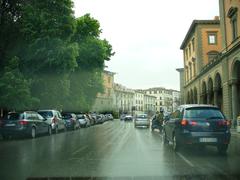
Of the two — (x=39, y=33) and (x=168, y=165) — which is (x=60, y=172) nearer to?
(x=168, y=165)

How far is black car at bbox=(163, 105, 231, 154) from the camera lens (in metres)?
12.2

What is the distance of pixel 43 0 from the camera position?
27.0 metres

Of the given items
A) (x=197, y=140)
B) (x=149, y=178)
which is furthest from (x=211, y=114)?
(x=149, y=178)

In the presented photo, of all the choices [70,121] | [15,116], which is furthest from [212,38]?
[15,116]

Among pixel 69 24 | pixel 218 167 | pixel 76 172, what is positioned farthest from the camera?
pixel 69 24

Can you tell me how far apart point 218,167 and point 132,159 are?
2.72 m

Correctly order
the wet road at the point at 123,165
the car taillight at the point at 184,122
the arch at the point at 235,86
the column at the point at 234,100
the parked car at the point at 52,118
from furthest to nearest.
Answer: the column at the point at 234,100 < the arch at the point at 235,86 < the parked car at the point at 52,118 < the car taillight at the point at 184,122 < the wet road at the point at 123,165

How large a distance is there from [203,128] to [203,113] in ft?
1.99

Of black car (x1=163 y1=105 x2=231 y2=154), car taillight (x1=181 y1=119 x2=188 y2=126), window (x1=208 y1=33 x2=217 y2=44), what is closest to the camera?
black car (x1=163 y1=105 x2=231 y2=154)

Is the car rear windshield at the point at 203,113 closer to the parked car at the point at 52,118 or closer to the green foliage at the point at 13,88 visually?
the parked car at the point at 52,118

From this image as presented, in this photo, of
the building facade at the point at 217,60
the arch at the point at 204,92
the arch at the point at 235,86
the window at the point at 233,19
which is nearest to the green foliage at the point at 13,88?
the building facade at the point at 217,60

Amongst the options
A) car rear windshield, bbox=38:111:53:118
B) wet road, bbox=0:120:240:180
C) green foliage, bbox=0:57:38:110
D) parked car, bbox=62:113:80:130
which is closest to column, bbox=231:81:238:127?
parked car, bbox=62:113:80:130

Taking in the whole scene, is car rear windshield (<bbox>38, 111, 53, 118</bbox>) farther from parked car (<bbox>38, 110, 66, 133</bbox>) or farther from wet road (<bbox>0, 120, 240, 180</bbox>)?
wet road (<bbox>0, 120, 240, 180</bbox>)

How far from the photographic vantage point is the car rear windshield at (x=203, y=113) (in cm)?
1252
